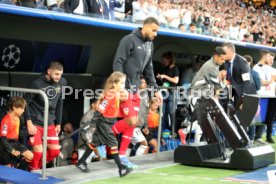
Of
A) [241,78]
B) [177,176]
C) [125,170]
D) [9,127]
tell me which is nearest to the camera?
[125,170]

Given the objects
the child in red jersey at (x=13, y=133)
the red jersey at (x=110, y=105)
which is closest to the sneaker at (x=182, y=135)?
the red jersey at (x=110, y=105)

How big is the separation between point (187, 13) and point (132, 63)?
672cm

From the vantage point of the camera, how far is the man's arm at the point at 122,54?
6758 millimetres

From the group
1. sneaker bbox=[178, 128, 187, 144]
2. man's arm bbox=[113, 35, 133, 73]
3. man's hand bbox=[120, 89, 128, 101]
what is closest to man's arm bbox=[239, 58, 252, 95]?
sneaker bbox=[178, 128, 187, 144]

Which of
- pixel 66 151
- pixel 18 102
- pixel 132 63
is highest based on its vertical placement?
pixel 132 63

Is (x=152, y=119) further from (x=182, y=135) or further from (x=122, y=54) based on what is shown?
(x=122, y=54)

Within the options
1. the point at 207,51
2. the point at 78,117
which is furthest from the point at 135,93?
the point at 207,51

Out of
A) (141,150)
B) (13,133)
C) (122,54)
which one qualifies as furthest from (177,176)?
(141,150)

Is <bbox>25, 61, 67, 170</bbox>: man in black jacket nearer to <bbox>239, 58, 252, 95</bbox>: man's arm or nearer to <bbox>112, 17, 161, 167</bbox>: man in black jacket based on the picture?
<bbox>112, 17, 161, 167</bbox>: man in black jacket

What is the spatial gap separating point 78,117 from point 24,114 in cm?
292

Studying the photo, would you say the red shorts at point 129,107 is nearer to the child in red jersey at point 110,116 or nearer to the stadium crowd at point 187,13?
the child in red jersey at point 110,116

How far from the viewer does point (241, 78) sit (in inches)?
342

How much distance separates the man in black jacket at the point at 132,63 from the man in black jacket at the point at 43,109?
79cm

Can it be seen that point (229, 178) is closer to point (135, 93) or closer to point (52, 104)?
point (135, 93)
